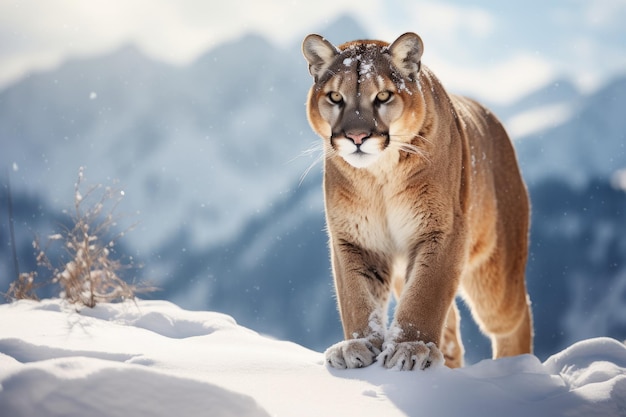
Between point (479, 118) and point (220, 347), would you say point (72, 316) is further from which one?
point (479, 118)

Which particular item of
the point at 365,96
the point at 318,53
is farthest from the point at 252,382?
the point at 318,53

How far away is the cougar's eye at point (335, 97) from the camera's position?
374cm

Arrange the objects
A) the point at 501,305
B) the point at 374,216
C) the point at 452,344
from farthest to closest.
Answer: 1. the point at 452,344
2. the point at 501,305
3. the point at 374,216

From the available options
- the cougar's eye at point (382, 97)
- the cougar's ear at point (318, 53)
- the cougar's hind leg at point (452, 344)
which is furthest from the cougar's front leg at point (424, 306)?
the cougar's hind leg at point (452, 344)

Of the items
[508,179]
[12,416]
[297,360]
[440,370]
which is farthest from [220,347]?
[508,179]

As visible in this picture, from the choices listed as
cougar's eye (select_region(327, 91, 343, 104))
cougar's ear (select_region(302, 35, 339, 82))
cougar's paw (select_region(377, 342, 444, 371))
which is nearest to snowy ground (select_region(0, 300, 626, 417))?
cougar's paw (select_region(377, 342, 444, 371))

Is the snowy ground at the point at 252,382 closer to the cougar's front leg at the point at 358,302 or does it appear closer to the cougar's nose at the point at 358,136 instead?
the cougar's front leg at the point at 358,302

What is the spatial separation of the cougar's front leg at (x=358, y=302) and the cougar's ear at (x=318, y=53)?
3.37ft

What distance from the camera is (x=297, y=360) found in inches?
133

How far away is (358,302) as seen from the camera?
3613 millimetres

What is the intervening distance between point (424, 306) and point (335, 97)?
126cm

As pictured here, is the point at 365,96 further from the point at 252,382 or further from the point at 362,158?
the point at 252,382

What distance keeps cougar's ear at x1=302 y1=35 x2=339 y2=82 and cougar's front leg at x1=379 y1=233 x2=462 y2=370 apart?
1180 millimetres

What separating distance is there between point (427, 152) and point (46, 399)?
2.46 m
